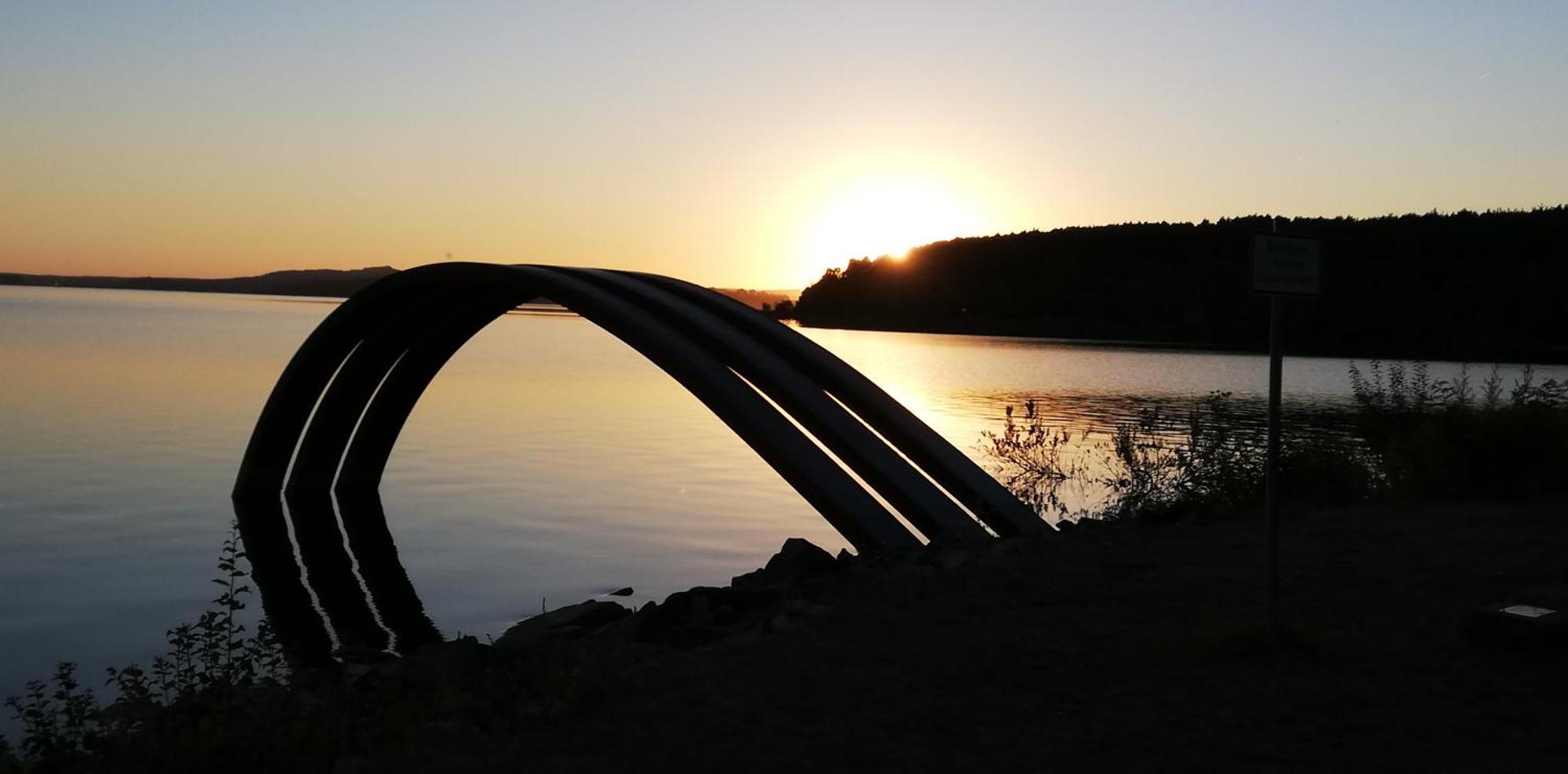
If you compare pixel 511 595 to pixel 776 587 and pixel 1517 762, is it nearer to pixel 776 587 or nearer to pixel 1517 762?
pixel 776 587

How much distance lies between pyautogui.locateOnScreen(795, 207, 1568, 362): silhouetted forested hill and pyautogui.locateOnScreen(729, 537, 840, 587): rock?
3067 cm

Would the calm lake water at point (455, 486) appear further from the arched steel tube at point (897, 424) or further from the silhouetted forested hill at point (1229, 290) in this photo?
the silhouetted forested hill at point (1229, 290)

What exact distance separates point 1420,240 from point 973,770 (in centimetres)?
8517

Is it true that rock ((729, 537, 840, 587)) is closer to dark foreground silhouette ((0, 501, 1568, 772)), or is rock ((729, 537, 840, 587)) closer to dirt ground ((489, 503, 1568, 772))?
dark foreground silhouette ((0, 501, 1568, 772))

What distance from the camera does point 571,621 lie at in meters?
9.02

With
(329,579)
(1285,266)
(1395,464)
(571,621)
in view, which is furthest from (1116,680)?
(329,579)

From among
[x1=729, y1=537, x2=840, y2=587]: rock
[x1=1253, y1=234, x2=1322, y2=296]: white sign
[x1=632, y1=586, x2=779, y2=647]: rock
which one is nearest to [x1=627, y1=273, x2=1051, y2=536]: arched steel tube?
[x1=729, y1=537, x2=840, y2=587]: rock

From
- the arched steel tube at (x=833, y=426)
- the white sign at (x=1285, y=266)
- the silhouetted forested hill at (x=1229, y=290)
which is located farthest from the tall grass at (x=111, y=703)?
the silhouetted forested hill at (x=1229, y=290)

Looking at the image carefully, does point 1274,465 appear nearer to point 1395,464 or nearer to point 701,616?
point 701,616

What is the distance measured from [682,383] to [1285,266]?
6.60 meters

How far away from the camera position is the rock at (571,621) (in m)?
8.60

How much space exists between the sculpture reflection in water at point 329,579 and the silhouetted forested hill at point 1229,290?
102 ft

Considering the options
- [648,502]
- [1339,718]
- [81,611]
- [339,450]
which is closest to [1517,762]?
[1339,718]

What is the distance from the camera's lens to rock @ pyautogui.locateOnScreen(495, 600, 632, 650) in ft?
28.2
